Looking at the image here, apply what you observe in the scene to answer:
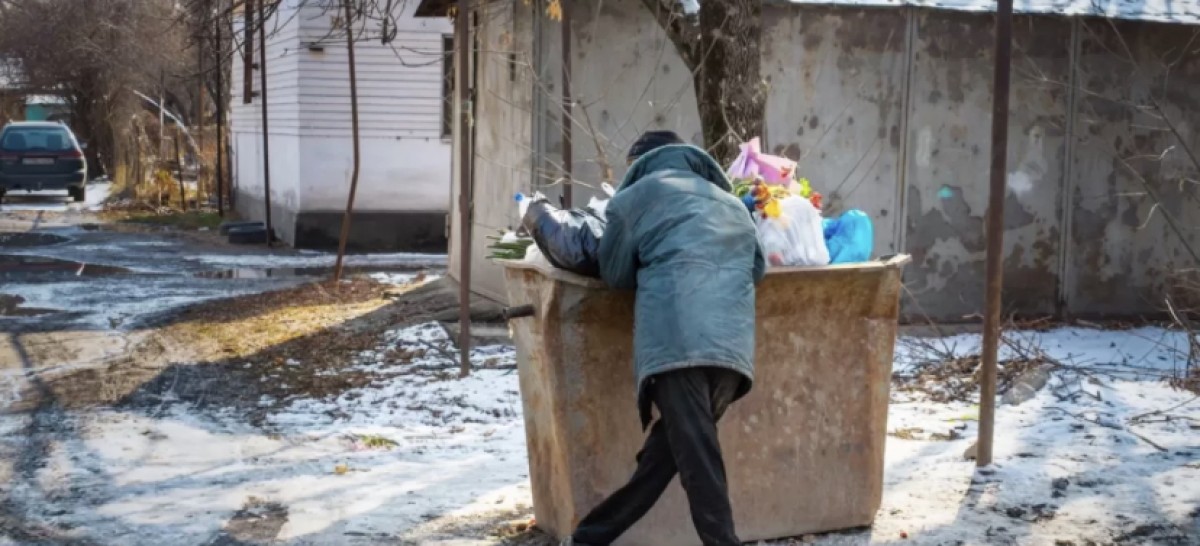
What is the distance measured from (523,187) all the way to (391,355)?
6.40 ft

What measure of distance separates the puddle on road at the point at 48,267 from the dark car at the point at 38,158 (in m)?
11.0

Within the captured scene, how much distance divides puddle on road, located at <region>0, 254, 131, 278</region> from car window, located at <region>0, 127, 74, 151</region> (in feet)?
36.8

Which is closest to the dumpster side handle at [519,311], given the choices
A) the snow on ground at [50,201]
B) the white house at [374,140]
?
the white house at [374,140]

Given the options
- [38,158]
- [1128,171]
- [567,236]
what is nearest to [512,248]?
[567,236]

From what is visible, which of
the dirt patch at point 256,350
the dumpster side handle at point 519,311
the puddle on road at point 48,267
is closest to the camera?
the dumpster side handle at point 519,311

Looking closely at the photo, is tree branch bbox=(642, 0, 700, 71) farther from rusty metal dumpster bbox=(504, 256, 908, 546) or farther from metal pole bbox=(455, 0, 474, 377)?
rusty metal dumpster bbox=(504, 256, 908, 546)

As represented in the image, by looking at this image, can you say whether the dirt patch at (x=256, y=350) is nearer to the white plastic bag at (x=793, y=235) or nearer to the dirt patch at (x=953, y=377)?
the dirt patch at (x=953, y=377)

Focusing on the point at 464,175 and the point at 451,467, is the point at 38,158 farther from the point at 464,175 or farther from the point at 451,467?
the point at 451,467

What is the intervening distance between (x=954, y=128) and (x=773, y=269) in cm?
614

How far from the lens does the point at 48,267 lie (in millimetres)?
15758

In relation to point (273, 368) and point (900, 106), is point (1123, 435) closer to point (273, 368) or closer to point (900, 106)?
point (900, 106)

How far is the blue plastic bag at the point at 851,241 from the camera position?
5242 mm

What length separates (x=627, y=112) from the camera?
33.3 feet

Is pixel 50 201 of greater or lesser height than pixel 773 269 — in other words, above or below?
below
